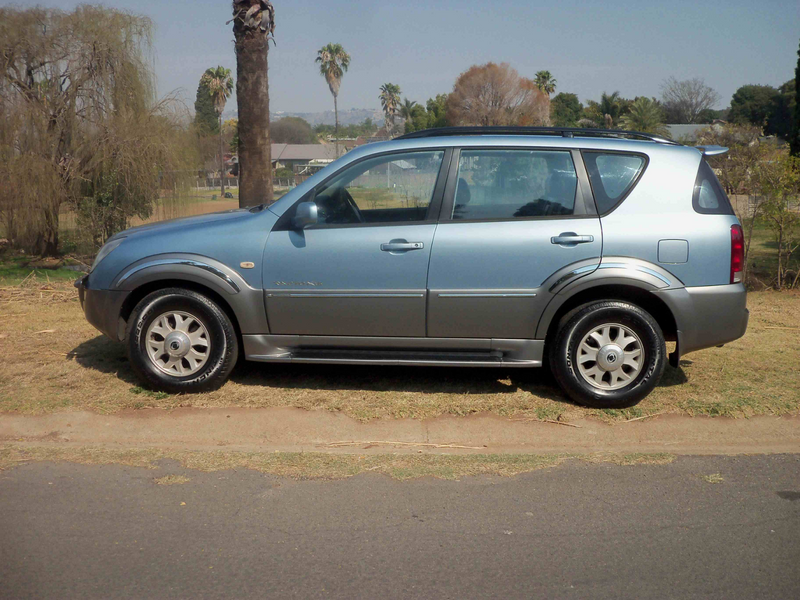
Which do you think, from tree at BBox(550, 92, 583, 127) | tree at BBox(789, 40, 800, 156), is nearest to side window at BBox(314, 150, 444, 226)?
tree at BBox(789, 40, 800, 156)

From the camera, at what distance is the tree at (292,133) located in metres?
119

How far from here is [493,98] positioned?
171 ft

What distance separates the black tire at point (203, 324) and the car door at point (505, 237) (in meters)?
1.58

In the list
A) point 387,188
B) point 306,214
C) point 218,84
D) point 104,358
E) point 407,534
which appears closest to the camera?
point 407,534

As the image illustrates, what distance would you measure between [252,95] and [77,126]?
8466 mm

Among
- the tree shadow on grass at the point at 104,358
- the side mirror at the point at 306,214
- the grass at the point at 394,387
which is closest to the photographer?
the side mirror at the point at 306,214

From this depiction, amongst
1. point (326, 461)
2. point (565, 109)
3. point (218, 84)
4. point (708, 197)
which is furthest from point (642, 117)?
point (326, 461)

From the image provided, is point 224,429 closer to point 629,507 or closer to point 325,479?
point 325,479

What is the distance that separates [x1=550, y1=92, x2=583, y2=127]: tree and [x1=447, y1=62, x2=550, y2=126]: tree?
7.99m

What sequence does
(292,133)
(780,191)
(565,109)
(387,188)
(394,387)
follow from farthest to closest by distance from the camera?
(292,133)
(565,109)
(780,191)
(394,387)
(387,188)

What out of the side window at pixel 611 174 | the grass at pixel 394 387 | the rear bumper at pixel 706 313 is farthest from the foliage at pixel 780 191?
the side window at pixel 611 174

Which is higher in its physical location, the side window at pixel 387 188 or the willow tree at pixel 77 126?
the willow tree at pixel 77 126

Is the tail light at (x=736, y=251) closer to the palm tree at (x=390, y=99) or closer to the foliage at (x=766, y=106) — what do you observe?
the foliage at (x=766, y=106)

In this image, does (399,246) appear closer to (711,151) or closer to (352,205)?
(352,205)
